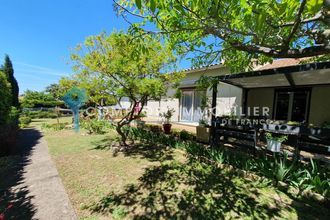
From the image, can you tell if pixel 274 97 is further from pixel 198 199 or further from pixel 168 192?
pixel 168 192

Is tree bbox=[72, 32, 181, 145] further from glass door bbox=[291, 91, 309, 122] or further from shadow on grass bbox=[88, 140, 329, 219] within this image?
glass door bbox=[291, 91, 309, 122]

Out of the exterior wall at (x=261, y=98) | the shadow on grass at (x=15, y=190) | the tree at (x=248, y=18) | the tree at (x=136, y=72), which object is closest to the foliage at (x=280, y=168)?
the tree at (x=248, y=18)

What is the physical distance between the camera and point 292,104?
1016cm

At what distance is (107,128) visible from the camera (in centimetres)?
1441

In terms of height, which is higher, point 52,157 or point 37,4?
point 37,4

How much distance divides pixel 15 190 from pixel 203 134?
23.7 ft

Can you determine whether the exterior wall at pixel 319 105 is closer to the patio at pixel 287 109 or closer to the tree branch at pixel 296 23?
the patio at pixel 287 109

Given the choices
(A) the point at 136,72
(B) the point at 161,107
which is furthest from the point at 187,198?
(B) the point at 161,107

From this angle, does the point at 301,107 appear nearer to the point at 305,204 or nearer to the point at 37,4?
the point at 305,204

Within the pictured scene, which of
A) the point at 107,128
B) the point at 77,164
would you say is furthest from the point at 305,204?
the point at 107,128

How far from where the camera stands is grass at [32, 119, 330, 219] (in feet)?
11.7

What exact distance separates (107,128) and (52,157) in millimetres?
7329

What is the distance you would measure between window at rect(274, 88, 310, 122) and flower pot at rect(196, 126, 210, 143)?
Answer: 516cm

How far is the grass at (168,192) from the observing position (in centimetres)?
355
